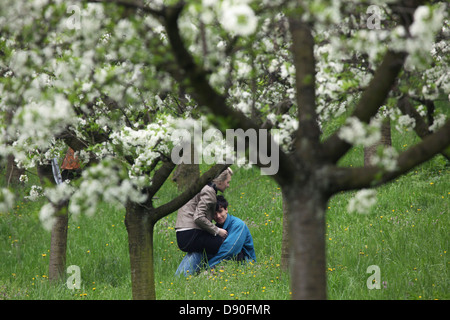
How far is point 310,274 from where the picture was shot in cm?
343

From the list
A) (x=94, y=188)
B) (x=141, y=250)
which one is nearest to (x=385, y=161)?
(x=94, y=188)

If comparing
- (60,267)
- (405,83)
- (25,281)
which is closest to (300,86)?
(405,83)

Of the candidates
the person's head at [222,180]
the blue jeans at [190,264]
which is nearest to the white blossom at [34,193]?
the blue jeans at [190,264]

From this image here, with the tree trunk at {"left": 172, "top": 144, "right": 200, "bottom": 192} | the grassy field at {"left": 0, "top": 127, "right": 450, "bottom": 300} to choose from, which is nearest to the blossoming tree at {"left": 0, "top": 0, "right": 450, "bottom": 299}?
the grassy field at {"left": 0, "top": 127, "right": 450, "bottom": 300}

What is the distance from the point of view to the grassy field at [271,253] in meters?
6.25

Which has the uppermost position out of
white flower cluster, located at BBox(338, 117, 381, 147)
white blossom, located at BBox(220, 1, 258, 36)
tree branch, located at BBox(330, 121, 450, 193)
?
white blossom, located at BBox(220, 1, 258, 36)

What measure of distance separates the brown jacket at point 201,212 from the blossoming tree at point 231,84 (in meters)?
2.16

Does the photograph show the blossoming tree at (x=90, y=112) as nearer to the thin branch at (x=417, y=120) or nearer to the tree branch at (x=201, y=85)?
the tree branch at (x=201, y=85)

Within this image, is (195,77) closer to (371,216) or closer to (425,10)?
(425,10)

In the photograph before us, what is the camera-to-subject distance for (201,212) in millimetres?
7605

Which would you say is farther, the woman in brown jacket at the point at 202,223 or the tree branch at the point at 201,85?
the woman in brown jacket at the point at 202,223

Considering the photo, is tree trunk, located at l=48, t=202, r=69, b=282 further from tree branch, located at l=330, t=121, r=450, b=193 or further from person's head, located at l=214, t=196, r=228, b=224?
tree branch, located at l=330, t=121, r=450, b=193

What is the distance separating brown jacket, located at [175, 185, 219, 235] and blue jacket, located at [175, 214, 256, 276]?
0.90ft

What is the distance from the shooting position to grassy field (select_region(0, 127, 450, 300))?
625cm
